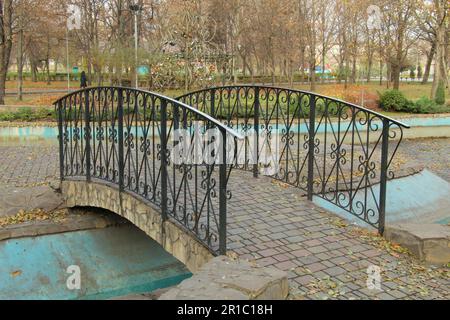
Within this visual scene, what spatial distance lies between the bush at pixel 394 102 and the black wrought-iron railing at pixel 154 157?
15.5 metres

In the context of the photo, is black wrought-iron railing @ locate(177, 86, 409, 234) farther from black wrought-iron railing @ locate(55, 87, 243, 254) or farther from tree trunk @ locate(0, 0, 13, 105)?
tree trunk @ locate(0, 0, 13, 105)

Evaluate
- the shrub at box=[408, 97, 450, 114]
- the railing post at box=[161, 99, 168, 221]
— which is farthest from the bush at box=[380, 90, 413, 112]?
the railing post at box=[161, 99, 168, 221]

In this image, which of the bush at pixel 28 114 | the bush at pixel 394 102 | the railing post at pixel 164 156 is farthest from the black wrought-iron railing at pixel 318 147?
the bush at pixel 394 102

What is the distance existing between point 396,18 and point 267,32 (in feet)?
22.8

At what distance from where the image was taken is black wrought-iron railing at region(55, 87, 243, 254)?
173 inches

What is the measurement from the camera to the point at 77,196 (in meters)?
7.23

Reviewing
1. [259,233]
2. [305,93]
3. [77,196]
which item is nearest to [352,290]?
[259,233]

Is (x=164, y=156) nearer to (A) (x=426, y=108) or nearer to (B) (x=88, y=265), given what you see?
(B) (x=88, y=265)

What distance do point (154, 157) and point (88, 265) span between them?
2458 millimetres

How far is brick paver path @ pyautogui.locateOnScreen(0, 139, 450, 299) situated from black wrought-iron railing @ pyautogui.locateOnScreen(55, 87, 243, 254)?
0.33 meters

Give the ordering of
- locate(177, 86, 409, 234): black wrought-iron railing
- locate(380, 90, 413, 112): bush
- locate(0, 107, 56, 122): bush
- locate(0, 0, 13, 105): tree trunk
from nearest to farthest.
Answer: locate(177, 86, 409, 234): black wrought-iron railing
locate(0, 107, 56, 122): bush
locate(0, 0, 13, 105): tree trunk
locate(380, 90, 413, 112): bush

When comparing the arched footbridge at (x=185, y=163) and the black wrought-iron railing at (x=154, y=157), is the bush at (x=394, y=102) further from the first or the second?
the black wrought-iron railing at (x=154, y=157)

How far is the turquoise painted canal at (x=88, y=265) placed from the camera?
6.38 metres
